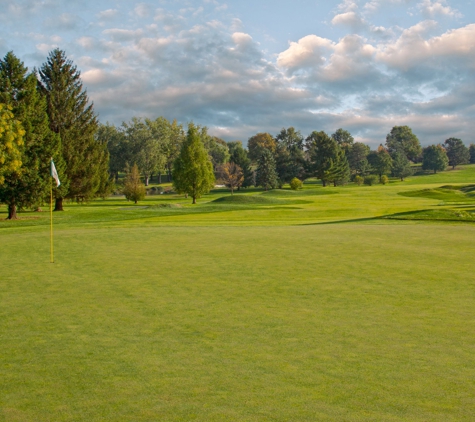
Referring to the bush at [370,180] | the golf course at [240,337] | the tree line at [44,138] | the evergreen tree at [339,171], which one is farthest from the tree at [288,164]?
the golf course at [240,337]

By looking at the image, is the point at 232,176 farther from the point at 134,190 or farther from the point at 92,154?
the point at 92,154

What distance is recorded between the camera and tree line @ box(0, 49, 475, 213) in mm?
38500

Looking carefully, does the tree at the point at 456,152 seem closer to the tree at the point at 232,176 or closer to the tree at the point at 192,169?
the tree at the point at 232,176

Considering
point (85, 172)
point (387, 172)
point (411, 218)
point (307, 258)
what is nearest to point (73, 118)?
point (85, 172)

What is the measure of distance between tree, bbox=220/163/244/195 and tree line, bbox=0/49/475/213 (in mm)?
221

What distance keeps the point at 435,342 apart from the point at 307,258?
7.27 metres

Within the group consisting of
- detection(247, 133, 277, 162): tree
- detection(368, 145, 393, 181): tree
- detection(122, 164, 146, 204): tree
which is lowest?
detection(122, 164, 146, 204): tree

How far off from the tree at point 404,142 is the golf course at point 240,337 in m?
161

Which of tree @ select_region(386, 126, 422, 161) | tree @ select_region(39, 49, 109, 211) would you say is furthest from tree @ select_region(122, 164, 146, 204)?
tree @ select_region(386, 126, 422, 161)

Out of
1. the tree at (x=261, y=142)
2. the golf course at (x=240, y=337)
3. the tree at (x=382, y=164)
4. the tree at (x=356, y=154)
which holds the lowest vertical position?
the golf course at (x=240, y=337)

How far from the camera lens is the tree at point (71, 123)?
50.7m

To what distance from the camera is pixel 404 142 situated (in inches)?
6683

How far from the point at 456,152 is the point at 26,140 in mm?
149067

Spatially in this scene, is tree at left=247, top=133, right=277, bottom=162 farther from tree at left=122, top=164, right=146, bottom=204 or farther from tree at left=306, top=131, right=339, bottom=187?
tree at left=122, top=164, right=146, bottom=204
